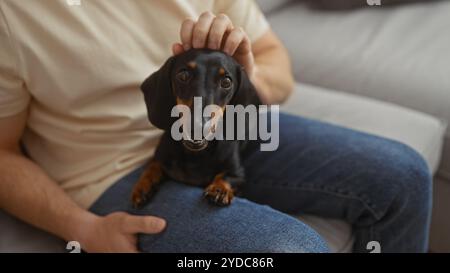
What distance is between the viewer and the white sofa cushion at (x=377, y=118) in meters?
1.01

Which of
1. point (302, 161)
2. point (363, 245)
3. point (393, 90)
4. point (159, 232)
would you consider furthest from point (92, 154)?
point (393, 90)

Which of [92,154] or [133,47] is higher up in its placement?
[133,47]

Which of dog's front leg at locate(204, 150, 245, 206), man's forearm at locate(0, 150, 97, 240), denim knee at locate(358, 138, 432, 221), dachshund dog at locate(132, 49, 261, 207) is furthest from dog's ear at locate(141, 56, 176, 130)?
denim knee at locate(358, 138, 432, 221)

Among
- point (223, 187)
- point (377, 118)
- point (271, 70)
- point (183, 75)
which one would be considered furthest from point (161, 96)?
point (377, 118)

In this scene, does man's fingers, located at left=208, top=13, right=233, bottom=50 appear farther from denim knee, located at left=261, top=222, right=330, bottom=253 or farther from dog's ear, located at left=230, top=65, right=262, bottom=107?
denim knee, located at left=261, top=222, right=330, bottom=253

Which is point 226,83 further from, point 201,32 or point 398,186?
point 398,186

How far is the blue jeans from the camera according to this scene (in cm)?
70

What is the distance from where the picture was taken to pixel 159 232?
2.34 feet

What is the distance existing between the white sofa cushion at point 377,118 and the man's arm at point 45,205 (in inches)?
20.7

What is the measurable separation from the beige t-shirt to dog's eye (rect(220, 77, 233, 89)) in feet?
0.39

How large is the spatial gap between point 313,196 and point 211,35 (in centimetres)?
38

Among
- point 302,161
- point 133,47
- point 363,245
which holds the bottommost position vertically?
point 363,245
